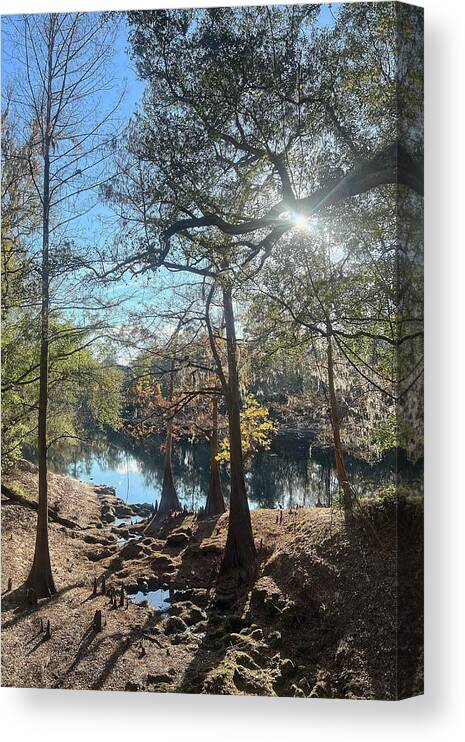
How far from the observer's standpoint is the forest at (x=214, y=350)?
481 cm

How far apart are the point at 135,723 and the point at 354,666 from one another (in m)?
1.28

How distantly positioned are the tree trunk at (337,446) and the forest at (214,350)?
12mm

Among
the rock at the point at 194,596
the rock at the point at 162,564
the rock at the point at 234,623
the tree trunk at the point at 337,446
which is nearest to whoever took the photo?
the tree trunk at the point at 337,446

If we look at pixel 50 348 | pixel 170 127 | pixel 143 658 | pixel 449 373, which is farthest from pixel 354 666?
pixel 170 127

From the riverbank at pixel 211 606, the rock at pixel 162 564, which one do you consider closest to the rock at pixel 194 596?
the riverbank at pixel 211 606

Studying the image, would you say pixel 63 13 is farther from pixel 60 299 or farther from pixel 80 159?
pixel 60 299

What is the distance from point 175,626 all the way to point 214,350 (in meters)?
1.50

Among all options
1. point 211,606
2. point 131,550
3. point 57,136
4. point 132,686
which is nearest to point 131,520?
point 131,550

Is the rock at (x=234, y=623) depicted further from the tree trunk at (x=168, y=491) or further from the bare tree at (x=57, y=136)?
the bare tree at (x=57, y=136)

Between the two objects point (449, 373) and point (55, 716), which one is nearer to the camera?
point (449, 373)

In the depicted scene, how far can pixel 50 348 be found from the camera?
18.0 ft

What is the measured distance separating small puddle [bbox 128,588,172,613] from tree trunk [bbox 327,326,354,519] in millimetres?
1102

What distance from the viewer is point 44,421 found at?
5.47 m

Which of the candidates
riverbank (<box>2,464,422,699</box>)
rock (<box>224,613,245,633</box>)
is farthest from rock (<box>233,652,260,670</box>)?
rock (<box>224,613,245,633</box>)
